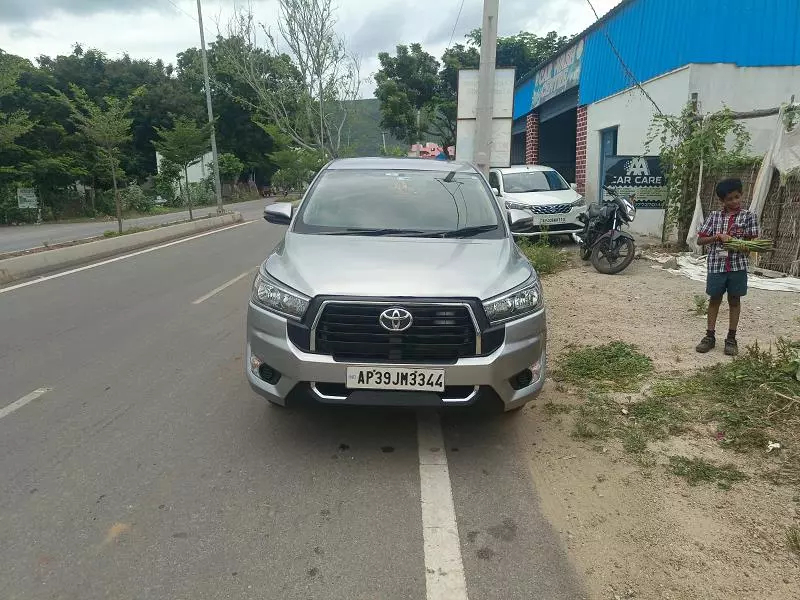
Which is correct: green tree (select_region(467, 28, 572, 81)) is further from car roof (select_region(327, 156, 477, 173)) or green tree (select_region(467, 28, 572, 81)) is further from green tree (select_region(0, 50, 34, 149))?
car roof (select_region(327, 156, 477, 173))

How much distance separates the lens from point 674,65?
1174 cm

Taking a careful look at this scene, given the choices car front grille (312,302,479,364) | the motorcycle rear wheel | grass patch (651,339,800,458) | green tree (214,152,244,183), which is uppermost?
green tree (214,152,244,183)

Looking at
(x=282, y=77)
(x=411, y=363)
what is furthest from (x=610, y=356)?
(x=282, y=77)

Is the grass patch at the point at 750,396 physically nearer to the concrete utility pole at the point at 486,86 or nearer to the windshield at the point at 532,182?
the concrete utility pole at the point at 486,86

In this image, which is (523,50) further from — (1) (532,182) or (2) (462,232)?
(2) (462,232)

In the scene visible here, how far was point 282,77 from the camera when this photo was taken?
26.3 meters

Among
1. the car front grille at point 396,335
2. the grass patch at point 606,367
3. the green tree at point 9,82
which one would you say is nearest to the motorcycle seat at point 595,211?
the grass patch at point 606,367

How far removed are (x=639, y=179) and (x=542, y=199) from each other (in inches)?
92.6

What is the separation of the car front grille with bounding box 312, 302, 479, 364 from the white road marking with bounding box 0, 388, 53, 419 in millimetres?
2567

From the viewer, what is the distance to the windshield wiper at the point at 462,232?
14.1 ft

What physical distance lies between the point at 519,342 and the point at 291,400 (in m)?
1.36

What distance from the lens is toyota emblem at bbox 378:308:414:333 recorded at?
3.33 meters

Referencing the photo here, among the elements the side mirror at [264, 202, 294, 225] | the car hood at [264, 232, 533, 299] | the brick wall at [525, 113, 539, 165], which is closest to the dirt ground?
the car hood at [264, 232, 533, 299]

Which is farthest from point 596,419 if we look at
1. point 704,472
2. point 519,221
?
point 519,221
